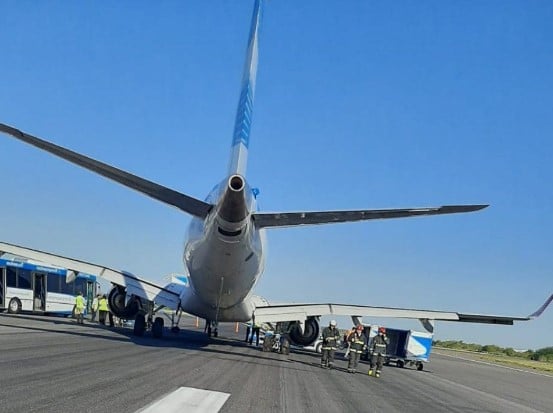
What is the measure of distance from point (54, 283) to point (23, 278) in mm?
3372

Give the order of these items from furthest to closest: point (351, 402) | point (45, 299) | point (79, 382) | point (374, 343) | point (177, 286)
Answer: point (45, 299)
point (177, 286)
point (374, 343)
point (351, 402)
point (79, 382)

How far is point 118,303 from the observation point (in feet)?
89.3

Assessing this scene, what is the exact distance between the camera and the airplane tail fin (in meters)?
19.2

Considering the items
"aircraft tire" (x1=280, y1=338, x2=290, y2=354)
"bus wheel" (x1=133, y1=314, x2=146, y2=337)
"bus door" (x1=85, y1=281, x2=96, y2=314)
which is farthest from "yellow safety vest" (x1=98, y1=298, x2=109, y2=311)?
"aircraft tire" (x1=280, y1=338, x2=290, y2=354)

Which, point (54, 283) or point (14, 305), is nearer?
point (14, 305)

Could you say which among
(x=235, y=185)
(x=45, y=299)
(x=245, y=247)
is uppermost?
(x=235, y=185)

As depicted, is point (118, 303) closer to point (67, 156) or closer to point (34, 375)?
point (67, 156)

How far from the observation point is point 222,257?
1942 cm

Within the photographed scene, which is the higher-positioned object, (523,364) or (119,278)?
(119,278)

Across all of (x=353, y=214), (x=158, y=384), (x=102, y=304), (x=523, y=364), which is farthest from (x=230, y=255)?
(x=523, y=364)

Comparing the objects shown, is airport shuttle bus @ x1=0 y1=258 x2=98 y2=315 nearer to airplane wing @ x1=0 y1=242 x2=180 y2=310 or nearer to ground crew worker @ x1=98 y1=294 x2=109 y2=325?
ground crew worker @ x1=98 y1=294 x2=109 y2=325

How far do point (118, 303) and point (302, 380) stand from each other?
42.6ft

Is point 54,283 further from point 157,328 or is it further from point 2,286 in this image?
point 157,328

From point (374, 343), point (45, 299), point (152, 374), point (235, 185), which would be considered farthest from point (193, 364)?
point (45, 299)
